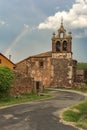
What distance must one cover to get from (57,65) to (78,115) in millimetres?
43294

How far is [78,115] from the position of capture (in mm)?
28594

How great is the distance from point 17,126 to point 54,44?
53.4m

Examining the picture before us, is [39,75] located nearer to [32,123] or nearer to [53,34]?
[53,34]

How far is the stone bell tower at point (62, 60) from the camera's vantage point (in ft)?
233

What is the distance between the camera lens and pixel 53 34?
7300cm

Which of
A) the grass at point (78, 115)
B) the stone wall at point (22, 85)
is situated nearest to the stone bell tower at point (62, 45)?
the stone wall at point (22, 85)

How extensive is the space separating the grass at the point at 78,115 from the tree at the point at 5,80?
8835 millimetres

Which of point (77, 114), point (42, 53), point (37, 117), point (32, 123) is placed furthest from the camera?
point (42, 53)

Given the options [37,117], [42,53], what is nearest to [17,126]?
[37,117]

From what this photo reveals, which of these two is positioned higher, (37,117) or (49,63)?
(49,63)

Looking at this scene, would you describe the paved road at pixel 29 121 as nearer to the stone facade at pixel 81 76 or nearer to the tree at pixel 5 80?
Answer: the tree at pixel 5 80

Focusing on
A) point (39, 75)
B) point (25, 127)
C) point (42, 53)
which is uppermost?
point (42, 53)

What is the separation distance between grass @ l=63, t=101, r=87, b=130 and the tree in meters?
8.84

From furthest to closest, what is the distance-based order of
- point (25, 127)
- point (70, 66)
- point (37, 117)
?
point (70, 66) < point (37, 117) < point (25, 127)
